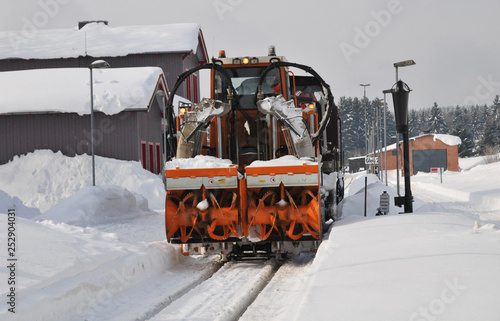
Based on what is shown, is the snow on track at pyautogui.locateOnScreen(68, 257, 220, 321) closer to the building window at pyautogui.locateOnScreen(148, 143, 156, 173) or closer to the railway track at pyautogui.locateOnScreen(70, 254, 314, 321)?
the railway track at pyautogui.locateOnScreen(70, 254, 314, 321)

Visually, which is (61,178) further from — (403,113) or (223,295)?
(223,295)

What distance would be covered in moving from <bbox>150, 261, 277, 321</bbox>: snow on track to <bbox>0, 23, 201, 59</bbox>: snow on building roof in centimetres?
2993

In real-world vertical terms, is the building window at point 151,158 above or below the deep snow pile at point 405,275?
above

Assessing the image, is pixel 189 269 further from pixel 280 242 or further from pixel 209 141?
pixel 209 141

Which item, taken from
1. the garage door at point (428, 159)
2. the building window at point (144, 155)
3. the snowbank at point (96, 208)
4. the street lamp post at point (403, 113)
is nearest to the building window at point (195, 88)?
the building window at point (144, 155)

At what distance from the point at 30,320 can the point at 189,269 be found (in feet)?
14.7

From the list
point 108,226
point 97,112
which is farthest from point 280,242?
point 97,112

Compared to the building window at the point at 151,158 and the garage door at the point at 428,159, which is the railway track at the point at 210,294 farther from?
the garage door at the point at 428,159

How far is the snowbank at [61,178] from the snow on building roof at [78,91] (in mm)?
2497

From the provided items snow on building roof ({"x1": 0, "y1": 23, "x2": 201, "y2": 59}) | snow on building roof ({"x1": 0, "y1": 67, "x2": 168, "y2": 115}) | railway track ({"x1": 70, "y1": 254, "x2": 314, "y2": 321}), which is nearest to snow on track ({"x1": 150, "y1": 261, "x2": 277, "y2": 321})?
railway track ({"x1": 70, "y1": 254, "x2": 314, "y2": 321})

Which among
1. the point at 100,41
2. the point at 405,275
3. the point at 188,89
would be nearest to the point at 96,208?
the point at 405,275

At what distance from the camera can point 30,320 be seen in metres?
6.03

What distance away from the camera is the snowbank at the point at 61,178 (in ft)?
88.2

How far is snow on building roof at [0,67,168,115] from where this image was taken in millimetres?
29422
